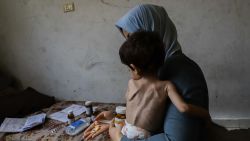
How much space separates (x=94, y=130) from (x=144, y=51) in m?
0.75

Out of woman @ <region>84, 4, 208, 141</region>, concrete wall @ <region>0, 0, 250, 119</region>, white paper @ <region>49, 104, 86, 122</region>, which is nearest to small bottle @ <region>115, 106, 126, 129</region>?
woman @ <region>84, 4, 208, 141</region>

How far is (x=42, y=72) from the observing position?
3105mm

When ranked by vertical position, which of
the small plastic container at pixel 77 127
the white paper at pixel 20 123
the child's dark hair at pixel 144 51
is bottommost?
the white paper at pixel 20 123

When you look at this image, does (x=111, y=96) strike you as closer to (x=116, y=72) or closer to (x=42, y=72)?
(x=116, y=72)

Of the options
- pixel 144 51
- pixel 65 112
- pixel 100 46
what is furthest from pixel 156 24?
pixel 100 46

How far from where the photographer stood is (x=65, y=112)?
2.20 m

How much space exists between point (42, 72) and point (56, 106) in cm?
82

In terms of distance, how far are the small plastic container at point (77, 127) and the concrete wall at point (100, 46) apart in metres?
1.10

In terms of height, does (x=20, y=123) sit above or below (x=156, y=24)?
below

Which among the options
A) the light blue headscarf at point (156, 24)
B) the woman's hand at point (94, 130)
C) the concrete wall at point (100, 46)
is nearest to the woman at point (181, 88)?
the light blue headscarf at point (156, 24)

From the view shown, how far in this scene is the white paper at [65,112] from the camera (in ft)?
6.82

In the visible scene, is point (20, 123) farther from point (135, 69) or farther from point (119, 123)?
point (135, 69)

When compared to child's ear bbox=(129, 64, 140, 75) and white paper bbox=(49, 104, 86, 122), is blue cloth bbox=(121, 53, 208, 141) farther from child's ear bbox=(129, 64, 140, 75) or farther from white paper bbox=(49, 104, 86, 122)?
white paper bbox=(49, 104, 86, 122)

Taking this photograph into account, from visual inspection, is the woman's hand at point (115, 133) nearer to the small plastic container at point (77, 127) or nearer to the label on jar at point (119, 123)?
the label on jar at point (119, 123)
